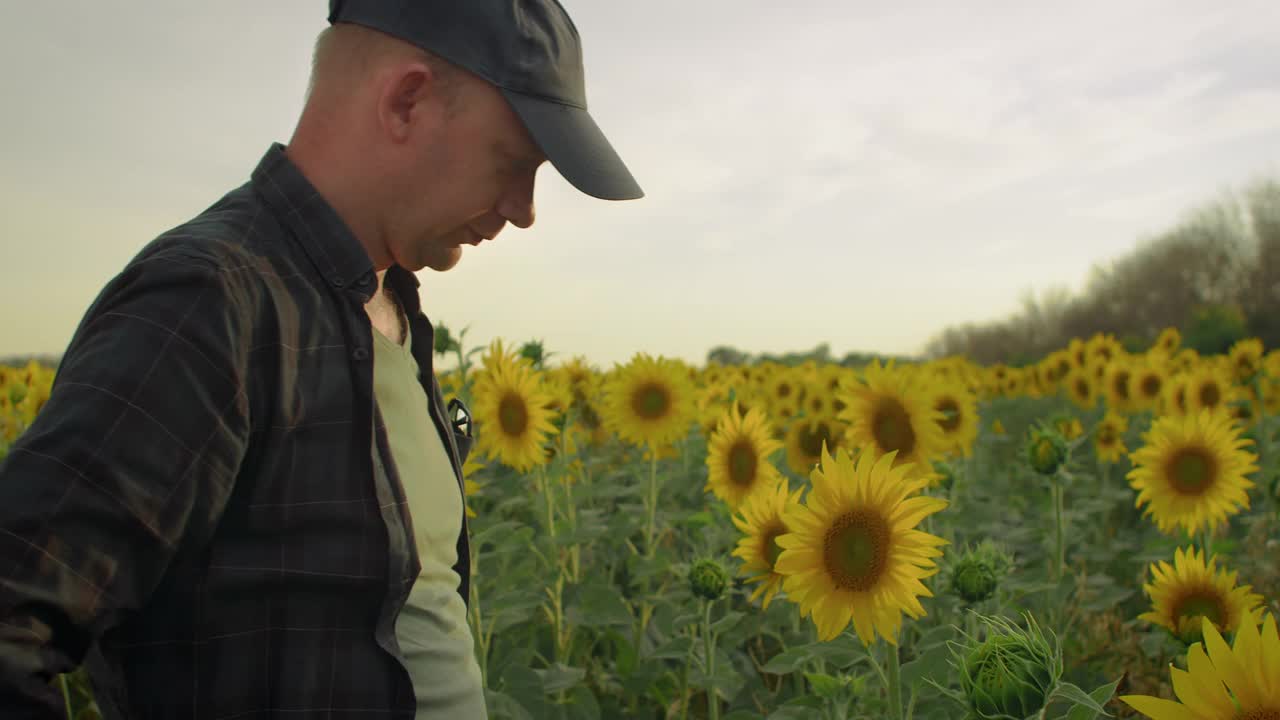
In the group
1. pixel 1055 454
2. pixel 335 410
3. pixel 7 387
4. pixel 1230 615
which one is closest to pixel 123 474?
pixel 335 410

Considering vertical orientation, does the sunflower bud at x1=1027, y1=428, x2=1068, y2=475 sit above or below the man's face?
below

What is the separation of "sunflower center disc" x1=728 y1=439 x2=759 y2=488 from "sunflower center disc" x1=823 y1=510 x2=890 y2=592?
1.55 metres

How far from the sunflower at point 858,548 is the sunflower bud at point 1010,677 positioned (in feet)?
1.47

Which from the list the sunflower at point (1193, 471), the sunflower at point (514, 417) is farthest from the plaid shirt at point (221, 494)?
the sunflower at point (1193, 471)

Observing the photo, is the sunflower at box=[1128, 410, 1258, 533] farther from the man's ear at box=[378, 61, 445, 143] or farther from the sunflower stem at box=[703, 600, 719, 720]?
the man's ear at box=[378, 61, 445, 143]

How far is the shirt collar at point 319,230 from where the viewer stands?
67.7 inches

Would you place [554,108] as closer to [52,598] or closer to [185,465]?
[185,465]

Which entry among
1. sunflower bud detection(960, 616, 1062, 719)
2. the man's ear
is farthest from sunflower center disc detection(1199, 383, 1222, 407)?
the man's ear

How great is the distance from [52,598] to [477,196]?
94 cm

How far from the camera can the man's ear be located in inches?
67.6

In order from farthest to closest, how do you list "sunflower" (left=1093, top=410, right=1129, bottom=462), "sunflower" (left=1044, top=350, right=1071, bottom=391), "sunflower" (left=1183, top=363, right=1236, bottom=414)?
"sunflower" (left=1044, top=350, right=1071, bottom=391) → "sunflower" (left=1093, top=410, right=1129, bottom=462) → "sunflower" (left=1183, top=363, right=1236, bottom=414)

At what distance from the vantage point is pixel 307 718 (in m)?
1.54

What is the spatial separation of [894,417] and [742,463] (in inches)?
24.1

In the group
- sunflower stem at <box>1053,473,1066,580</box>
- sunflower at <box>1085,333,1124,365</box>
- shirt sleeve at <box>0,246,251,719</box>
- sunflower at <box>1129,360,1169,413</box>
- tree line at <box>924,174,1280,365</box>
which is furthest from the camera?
tree line at <box>924,174,1280,365</box>
